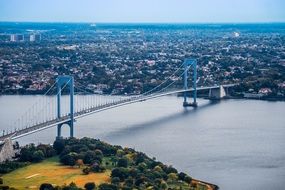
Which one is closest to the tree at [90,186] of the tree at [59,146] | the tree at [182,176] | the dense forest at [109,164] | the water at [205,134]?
the dense forest at [109,164]

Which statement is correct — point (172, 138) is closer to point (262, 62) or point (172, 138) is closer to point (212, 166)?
point (212, 166)

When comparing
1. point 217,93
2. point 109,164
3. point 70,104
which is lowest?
point 217,93

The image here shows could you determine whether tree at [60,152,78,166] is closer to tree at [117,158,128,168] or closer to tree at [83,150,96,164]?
tree at [83,150,96,164]

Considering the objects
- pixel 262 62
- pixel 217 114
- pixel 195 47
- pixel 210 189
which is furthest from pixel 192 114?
pixel 195 47

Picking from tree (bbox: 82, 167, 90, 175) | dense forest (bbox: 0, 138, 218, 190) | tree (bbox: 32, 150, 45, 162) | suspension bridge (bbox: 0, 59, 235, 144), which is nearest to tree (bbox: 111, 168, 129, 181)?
dense forest (bbox: 0, 138, 218, 190)

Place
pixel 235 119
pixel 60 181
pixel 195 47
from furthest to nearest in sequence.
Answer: pixel 195 47 → pixel 235 119 → pixel 60 181

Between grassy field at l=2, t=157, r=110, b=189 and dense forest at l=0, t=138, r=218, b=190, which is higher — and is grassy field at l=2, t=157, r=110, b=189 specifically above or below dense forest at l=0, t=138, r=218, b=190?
below

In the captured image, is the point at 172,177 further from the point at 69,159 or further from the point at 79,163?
the point at 69,159

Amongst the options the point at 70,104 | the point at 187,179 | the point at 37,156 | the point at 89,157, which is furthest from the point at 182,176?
the point at 70,104
